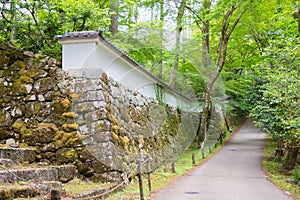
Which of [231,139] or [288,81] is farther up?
[288,81]

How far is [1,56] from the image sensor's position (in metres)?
7.96

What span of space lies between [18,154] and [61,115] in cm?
131

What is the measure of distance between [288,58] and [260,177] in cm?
407

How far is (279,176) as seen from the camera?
11086 mm

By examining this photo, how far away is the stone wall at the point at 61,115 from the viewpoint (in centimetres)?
724

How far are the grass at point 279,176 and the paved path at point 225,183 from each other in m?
0.27

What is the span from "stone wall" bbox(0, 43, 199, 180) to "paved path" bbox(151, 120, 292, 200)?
1.60 m

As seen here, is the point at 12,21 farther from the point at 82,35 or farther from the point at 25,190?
the point at 25,190

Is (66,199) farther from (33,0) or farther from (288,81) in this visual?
(288,81)

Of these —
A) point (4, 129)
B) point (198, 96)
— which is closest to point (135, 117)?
point (4, 129)

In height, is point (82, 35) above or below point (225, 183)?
above

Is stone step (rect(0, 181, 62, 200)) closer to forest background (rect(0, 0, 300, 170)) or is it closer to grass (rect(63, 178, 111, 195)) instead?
grass (rect(63, 178, 111, 195))

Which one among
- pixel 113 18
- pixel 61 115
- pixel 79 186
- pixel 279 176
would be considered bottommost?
pixel 279 176

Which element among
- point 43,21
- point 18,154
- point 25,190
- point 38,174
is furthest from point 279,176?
point 43,21
